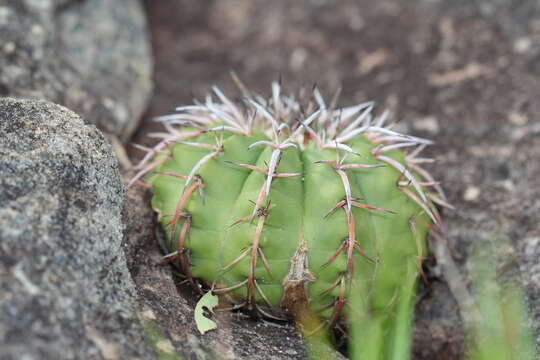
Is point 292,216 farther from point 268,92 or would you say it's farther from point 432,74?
point 432,74

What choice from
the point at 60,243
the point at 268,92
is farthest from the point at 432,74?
the point at 60,243

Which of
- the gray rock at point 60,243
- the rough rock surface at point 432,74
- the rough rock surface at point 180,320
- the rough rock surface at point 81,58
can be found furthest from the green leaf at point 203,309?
the rough rock surface at point 81,58

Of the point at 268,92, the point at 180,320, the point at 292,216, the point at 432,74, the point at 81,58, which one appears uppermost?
the point at 432,74

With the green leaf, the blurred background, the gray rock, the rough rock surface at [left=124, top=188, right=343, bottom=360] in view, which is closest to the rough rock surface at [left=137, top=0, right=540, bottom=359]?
the blurred background

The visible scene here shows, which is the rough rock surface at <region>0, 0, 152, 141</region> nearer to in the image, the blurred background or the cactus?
the blurred background

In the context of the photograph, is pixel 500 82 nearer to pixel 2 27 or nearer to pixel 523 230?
pixel 523 230

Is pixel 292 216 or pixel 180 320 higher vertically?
pixel 292 216
